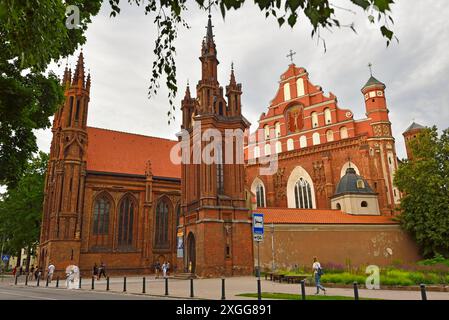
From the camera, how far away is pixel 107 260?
3341 centimetres

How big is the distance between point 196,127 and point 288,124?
16.7 m

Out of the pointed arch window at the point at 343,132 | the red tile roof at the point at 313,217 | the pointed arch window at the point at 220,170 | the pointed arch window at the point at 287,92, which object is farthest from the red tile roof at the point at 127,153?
the pointed arch window at the point at 343,132

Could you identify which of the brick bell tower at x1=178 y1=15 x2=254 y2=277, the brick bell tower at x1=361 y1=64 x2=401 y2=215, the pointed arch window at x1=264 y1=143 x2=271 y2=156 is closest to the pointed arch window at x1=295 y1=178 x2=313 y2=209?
the pointed arch window at x1=264 y1=143 x2=271 y2=156

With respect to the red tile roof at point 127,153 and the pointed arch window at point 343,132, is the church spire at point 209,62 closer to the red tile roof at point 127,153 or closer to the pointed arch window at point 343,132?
the red tile roof at point 127,153

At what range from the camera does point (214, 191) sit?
2814 centimetres

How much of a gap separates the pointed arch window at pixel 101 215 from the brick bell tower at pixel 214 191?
27.5 feet

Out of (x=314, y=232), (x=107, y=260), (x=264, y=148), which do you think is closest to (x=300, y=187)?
(x=264, y=148)

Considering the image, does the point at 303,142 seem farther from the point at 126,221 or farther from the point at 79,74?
the point at 79,74

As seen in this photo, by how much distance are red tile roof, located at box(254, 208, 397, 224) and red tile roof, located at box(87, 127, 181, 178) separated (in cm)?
1378

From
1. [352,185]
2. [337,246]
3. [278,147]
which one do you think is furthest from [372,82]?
[337,246]

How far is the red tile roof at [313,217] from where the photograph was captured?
3020cm

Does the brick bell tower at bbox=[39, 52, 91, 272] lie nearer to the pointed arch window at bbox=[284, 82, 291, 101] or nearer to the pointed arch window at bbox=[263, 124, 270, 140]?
the pointed arch window at bbox=[263, 124, 270, 140]

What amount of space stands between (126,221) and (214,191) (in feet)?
41.1

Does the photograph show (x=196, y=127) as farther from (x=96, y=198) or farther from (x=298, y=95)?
(x=298, y=95)
